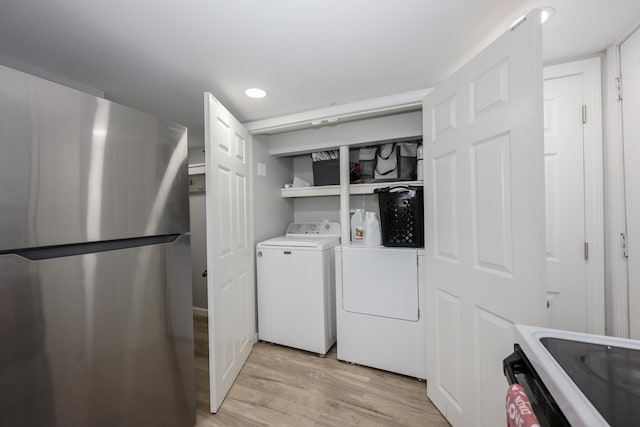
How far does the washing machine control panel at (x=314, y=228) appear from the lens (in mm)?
2607

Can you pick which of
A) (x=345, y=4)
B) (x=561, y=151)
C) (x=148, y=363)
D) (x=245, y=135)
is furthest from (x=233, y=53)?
(x=561, y=151)

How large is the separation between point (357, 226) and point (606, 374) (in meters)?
1.76

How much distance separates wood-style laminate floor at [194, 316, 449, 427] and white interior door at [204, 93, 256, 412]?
0.13 meters

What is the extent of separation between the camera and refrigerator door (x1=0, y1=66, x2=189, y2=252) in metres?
0.73

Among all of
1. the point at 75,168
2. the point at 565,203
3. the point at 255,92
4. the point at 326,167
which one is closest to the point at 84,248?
the point at 75,168

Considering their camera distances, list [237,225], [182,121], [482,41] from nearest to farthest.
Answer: [482,41] → [237,225] → [182,121]

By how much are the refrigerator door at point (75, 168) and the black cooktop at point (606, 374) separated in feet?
5.19

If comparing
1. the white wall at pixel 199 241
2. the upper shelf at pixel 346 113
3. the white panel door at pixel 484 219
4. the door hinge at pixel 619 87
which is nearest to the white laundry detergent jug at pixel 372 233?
the white panel door at pixel 484 219

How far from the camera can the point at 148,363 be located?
1.09 metres

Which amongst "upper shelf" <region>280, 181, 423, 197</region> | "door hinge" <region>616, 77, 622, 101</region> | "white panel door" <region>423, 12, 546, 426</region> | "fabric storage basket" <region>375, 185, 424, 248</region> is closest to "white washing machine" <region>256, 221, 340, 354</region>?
"upper shelf" <region>280, 181, 423, 197</region>

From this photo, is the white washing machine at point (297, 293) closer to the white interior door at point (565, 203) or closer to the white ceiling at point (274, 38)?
the white ceiling at point (274, 38)

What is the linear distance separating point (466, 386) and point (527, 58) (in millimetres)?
1568

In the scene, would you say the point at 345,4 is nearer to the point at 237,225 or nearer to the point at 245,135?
the point at 245,135

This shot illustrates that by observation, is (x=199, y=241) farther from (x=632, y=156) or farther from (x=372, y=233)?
(x=632, y=156)
